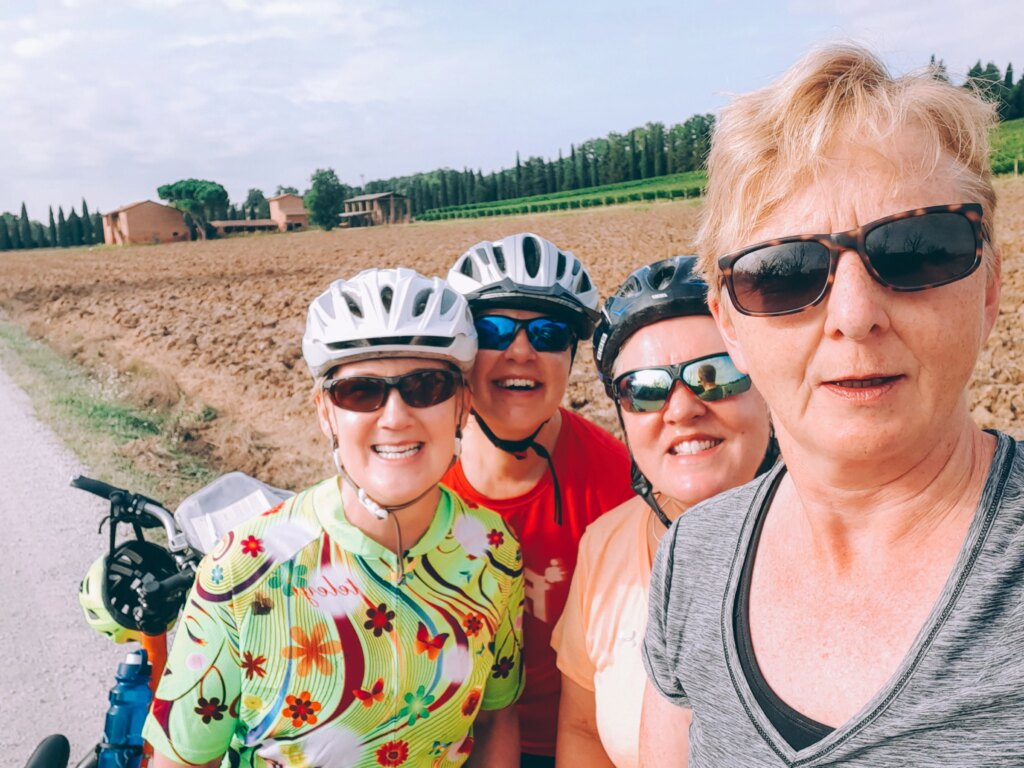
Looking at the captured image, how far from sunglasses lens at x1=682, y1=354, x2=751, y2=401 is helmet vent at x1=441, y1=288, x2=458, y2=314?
744 mm

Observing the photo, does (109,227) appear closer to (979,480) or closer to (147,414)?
(147,414)

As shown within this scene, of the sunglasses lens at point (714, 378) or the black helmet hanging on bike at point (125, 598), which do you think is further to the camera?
the black helmet hanging on bike at point (125, 598)

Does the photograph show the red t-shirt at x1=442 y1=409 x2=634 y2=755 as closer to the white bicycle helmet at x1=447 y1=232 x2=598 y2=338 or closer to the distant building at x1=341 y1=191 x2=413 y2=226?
the white bicycle helmet at x1=447 y1=232 x2=598 y2=338

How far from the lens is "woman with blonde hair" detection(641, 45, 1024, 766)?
1.15 m

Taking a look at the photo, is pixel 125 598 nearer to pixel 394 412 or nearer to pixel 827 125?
pixel 394 412

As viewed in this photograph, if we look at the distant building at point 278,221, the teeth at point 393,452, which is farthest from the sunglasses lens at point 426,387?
the distant building at point 278,221

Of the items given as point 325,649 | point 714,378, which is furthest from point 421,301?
point 325,649

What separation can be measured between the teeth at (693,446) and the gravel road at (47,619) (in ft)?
12.2

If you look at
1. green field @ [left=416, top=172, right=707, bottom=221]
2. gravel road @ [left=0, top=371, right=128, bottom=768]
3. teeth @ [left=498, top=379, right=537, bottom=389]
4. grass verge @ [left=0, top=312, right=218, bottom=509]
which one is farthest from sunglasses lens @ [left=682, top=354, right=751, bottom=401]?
green field @ [left=416, top=172, right=707, bottom=221]

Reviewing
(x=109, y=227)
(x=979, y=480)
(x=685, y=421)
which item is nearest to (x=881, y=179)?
(x=979, y=480)

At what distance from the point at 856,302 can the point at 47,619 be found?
226 inches

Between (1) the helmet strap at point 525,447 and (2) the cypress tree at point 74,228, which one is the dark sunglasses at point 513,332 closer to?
(1) the helmet strap at point 525,447

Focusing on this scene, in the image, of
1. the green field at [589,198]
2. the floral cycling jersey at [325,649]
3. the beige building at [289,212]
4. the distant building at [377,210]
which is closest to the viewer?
the floral cycling jersey at [325,649]

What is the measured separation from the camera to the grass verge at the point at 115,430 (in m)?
7.86
